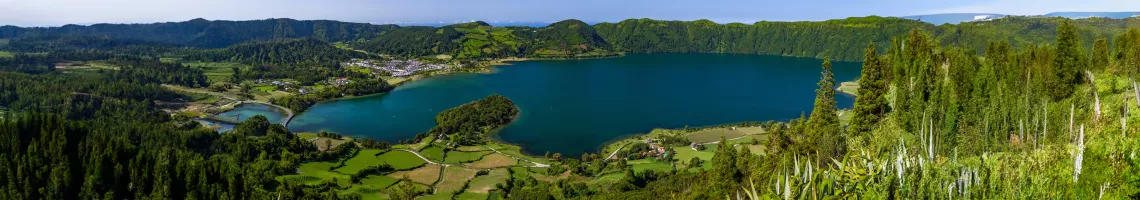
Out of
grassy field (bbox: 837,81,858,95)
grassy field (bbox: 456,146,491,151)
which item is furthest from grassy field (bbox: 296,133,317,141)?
grassy field (bbox: 837,81,858,95)

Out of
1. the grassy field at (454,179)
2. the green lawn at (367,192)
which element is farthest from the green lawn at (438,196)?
the green lawn at (367,192)

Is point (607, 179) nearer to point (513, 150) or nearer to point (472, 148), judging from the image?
point (513, 150)

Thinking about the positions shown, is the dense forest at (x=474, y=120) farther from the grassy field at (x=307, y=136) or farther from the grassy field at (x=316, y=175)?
the grassy field at (x=316, y=175)

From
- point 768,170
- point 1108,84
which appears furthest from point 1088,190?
point 1108,84

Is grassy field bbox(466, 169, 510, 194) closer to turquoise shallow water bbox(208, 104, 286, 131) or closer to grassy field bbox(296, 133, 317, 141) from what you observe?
grassy field bbox(296, 133, 317, 141)

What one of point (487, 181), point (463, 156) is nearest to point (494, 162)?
point (463, 156)

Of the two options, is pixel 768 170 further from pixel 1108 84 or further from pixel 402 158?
pixel 402 158
